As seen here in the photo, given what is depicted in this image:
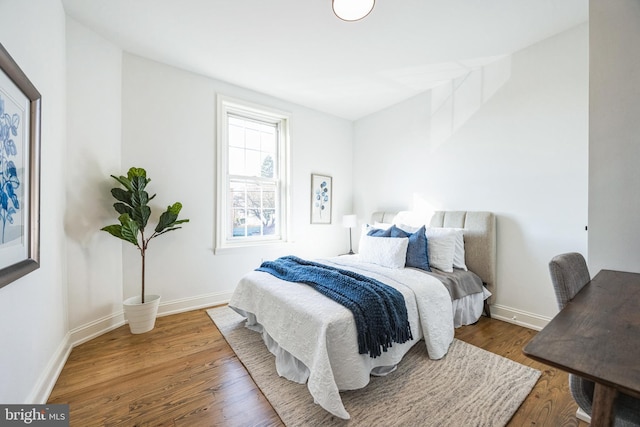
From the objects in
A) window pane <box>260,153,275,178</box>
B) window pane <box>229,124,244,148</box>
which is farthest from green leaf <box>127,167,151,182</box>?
window pane <box>260,153,275,178</box>

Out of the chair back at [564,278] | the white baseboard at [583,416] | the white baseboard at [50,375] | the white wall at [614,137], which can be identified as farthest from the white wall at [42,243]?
the white wall at [614,137]

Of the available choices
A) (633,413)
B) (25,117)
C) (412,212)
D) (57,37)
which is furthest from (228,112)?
(633,413)

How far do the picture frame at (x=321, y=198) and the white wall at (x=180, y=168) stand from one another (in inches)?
34.2

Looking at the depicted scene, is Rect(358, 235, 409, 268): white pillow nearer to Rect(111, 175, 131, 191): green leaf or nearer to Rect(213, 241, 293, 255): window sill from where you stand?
Rect(213, 241, 293, 255): window sill

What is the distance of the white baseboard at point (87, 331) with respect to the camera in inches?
60.6

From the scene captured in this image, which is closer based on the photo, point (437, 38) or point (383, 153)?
point (437, 38)

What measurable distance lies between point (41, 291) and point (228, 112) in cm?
254

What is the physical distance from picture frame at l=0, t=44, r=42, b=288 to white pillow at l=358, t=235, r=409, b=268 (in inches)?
98.6

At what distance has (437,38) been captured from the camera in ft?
7.64

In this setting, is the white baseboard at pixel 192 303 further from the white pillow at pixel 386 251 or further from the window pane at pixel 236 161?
the white pillow at pixel 386 251

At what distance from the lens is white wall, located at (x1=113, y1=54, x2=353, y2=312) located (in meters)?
2.62

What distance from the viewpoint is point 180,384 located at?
1704 millimetres

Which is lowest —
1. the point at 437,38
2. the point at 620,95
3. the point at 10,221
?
the point at 10,221

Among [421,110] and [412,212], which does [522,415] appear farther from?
[421,110]
